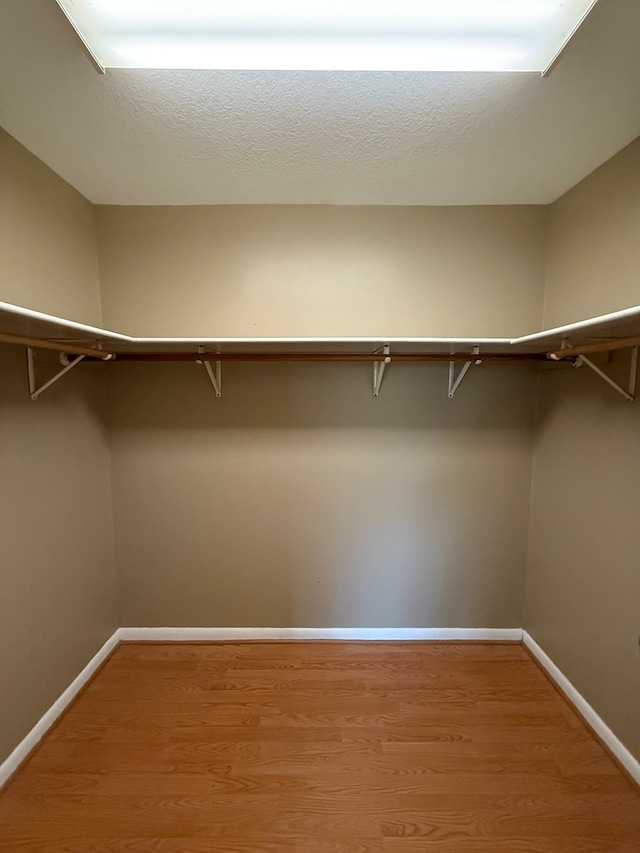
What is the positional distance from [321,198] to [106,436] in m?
1.69

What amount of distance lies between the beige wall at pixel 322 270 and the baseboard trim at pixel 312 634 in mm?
1696

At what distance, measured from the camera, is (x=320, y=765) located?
152 centimetres

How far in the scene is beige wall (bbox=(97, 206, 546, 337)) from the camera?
1952 mm

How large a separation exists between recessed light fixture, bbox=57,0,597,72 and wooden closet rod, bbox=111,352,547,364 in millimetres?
990

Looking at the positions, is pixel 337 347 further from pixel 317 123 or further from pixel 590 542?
pixel 590 542

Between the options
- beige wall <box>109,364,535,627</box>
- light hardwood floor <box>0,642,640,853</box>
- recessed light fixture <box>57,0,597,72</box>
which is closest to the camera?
recessed light fixture <box>57,0,597,72</box>

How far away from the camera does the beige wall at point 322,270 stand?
1952mm

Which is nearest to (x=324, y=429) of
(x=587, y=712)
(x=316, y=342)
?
(x=316, y=342)

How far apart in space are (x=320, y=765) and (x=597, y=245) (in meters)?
2.47

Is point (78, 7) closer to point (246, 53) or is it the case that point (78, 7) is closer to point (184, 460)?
point (246, 53)

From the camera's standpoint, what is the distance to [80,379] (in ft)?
6.13

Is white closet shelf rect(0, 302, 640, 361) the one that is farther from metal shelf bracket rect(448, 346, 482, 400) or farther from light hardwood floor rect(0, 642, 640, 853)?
light hardwood floor rect(0, 642, 640, 853)

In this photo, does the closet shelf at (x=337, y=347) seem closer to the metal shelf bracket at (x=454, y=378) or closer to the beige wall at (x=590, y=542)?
the metal shelf bracket at (x=454, y=378)

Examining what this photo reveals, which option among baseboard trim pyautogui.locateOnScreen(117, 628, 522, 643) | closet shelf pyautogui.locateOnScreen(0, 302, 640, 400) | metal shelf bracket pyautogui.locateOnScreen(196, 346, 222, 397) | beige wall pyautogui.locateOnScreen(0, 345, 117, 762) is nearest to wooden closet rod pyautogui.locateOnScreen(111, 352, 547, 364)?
closet shelf pyautogui.locateOnScreen(0, 302, 640, 400)
